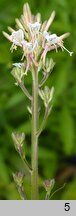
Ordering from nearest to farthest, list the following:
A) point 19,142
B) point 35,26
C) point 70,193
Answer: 1. point 35,26
2. point 19,142
3. point 70,193

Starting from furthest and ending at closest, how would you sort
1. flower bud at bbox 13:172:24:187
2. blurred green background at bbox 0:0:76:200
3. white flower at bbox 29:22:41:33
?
blurred green background at bbox 0:0:76:200 < flower bud at bbox 13:172:24:187 < white flower at bbox 29:22:41:33

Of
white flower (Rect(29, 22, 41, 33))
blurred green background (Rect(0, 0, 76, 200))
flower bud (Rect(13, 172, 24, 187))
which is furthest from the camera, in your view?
blurred green background (Rect(0, 0, 76, 200))

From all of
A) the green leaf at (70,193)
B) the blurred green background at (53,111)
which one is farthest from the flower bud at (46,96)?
the green leaf at (70,193)

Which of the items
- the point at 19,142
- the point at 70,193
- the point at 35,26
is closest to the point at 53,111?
the point at 70,193

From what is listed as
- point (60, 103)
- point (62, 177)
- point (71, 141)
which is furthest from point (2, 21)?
point (62, 177)

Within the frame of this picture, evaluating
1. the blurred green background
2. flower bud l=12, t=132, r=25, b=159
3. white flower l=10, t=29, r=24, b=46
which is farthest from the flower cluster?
the blurred green background

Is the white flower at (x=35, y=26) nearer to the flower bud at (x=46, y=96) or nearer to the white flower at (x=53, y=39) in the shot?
the white flower at (x=53, y=39)

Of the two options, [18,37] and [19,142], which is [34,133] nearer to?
[19,142]

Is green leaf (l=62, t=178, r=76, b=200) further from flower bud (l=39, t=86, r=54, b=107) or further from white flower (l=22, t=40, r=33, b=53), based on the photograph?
white flower (l=22, t=40, r=33, b=53)
